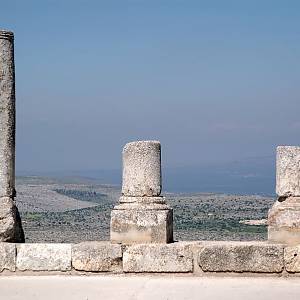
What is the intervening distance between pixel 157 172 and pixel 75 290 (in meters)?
2.70

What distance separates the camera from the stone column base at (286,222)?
1259 centimetres

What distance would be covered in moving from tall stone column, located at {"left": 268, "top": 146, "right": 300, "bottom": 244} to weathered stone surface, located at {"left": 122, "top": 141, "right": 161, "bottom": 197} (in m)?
1.94

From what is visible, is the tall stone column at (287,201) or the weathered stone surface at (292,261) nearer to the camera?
the weathered stone surface at (292,261)

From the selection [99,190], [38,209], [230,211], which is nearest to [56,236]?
[230,211]

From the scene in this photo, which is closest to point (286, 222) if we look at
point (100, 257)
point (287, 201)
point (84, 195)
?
point (287, 201)

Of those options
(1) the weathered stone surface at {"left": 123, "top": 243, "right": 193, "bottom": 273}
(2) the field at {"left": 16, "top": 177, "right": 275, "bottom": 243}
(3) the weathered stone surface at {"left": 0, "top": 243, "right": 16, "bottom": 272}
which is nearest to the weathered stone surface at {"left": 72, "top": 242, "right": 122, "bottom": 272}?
(1) the weathered stone surface at {"left": 123, "top": 243, "right": 193, "bottom": 273}

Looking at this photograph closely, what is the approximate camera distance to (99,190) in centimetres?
8075

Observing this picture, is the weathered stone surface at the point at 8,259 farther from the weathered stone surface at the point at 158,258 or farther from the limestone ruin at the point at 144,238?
the weathered stone surface at the point at 158,258

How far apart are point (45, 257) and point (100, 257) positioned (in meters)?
0.90

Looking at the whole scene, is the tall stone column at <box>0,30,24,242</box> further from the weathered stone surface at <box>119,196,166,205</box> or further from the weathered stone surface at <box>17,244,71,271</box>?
the weathered stone surface at <box>119,196,166,205</box>

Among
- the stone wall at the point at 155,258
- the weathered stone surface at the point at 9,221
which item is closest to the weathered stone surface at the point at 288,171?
the stone wall at the point at 155,258

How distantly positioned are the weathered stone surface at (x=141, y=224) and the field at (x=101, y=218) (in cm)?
1364

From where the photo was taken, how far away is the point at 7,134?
1339 cm

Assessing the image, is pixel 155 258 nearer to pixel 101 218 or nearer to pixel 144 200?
pixel 144 200
